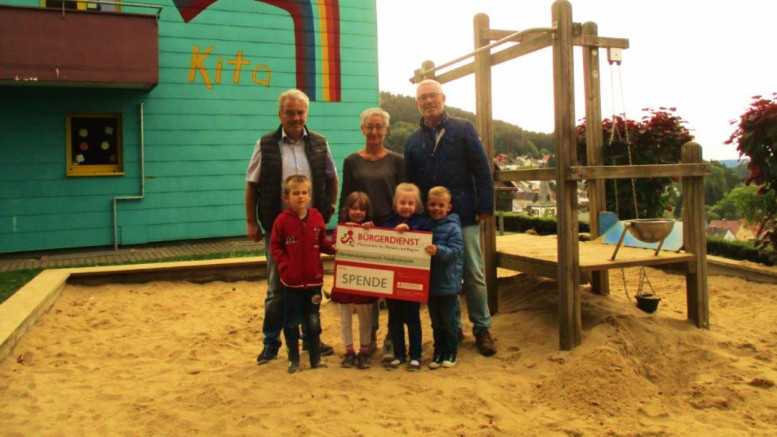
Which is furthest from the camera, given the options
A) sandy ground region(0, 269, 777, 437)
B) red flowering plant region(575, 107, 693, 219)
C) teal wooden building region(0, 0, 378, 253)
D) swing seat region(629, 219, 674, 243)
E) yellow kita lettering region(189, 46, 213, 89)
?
yellow kita lettering region(189, 46, 213, 89)

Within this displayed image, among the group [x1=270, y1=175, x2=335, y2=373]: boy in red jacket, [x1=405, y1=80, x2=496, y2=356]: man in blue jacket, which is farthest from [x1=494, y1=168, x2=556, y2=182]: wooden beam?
[x1=270, y1=175, x2=335, y2=373]: boy in red jacket

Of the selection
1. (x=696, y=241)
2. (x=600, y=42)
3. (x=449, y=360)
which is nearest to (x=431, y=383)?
(x=449, y=360)

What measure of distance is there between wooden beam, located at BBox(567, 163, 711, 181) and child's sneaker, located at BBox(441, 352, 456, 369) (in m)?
1.35

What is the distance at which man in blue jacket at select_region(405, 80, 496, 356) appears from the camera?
3986 mm

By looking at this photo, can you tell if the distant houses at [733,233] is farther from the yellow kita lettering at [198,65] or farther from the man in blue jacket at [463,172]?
the yellow kita lettering at [198,65]

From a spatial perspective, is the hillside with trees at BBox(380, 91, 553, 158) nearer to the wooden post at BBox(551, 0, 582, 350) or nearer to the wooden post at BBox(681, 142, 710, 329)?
the wooden post at BBox(681, 142, 710, 329)

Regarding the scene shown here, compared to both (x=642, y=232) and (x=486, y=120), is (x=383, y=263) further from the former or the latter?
(x=642, y=232)

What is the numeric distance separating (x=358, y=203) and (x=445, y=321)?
0.91m

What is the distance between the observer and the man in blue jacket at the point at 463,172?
3.99m

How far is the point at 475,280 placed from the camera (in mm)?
4094

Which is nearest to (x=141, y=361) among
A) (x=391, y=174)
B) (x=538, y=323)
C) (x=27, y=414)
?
(x=27, y=414)

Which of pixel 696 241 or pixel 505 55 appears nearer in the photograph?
pixel 696 241

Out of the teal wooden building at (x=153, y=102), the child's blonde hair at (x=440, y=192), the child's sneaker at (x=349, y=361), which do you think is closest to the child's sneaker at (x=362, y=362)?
the child's sneaker at (x=349, y=361)

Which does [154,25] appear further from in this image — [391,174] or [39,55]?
[391,174]
